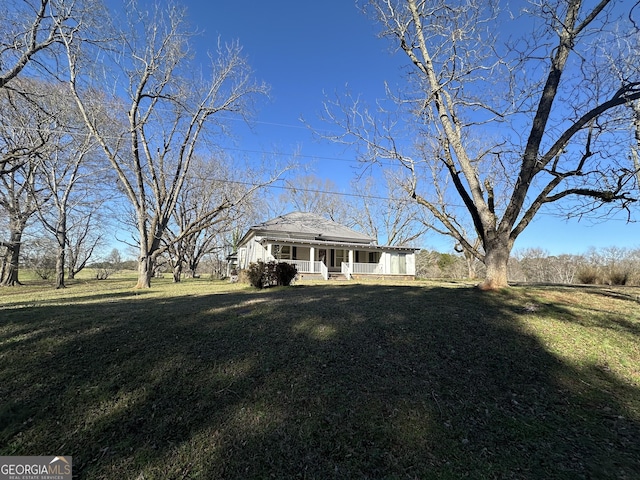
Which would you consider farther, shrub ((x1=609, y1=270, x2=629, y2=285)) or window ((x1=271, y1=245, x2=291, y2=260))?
window ((x1=271, y1=245, x2=291, y2=260))

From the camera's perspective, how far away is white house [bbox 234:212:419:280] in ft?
64.0

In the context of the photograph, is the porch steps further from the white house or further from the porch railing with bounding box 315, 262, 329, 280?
the porch railing with bounding box 315, 262, 329, 280

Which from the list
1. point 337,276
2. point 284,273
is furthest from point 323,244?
point 284,273

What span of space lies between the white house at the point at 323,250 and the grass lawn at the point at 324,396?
14.6m

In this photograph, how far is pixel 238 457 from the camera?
2229 mm

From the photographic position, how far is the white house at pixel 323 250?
1952 centimetres

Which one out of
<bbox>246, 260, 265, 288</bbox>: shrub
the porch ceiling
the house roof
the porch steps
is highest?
the house roof

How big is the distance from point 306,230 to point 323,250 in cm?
217

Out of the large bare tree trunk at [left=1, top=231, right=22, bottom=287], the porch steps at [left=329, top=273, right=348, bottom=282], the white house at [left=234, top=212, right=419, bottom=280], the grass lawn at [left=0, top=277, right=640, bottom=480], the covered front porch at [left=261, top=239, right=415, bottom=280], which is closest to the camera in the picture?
the grass lawn at [left=0, top=277, right=640, bottom=480]

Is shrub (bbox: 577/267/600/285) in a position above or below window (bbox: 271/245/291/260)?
below

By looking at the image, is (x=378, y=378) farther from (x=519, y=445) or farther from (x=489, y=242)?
(x=489, y=242)

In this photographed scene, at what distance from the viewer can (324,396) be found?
2859 mm

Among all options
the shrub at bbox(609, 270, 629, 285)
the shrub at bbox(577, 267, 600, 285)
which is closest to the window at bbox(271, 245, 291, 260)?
the shrub at bbox(577, 267, 600, 285)

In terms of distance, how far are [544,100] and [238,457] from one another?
876 centimetres
